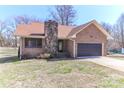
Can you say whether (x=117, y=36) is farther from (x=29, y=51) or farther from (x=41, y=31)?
(x=29, y=51)

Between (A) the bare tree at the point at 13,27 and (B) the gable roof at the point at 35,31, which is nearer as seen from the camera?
(B) the gable roof at the point at 35,31

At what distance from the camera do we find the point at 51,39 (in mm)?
15156

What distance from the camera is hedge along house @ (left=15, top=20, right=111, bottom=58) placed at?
15156 mm

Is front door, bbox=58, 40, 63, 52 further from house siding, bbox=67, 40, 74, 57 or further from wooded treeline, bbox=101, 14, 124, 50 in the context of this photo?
wooded treeline, bbox=101, 14, 124, 50

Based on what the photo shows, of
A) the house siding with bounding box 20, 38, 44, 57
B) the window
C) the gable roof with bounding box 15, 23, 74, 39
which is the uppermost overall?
the gable roof with bounding box 15, 23, 74, 39

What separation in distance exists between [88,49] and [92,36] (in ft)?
3.31

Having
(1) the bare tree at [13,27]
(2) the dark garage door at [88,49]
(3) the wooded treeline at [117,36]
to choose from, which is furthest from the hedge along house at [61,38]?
(3) the wooded treeline at [117,36]

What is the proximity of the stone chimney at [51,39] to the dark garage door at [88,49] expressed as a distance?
1794 mm

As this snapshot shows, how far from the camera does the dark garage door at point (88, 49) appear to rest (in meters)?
15.7

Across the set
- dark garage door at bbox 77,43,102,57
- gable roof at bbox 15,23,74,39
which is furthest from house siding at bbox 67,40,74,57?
gable roof at bbox 15,23,74,39

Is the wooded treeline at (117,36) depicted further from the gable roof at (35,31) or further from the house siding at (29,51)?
the house siding at (29,51)

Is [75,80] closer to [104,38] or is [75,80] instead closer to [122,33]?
[104,38]

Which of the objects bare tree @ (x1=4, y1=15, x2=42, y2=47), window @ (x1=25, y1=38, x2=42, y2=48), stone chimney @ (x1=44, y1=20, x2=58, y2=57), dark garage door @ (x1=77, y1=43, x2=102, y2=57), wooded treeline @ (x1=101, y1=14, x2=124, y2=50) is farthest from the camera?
wooded treeline @ (x1=101, y1=14, x2=124, y2=50)

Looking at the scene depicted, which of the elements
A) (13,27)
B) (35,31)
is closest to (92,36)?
(35,31)
